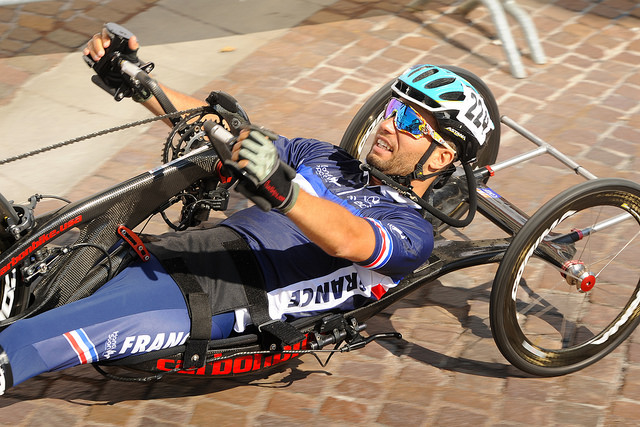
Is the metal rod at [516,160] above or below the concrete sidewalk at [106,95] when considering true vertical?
above

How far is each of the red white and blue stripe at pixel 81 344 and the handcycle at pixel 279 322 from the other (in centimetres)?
13

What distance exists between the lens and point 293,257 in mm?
3906

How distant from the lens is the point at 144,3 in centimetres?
774

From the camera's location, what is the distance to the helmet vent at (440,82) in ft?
13.0

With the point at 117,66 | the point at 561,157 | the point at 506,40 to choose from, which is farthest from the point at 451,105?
the point at 506,40

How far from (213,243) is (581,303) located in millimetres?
2069

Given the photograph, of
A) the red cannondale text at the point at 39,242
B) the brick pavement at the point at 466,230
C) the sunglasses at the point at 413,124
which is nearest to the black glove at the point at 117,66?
the red cannondale text at the point at 39,242

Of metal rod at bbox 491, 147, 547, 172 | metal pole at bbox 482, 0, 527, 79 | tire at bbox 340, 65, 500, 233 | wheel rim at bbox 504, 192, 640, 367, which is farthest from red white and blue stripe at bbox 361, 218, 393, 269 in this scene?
metal pole at bbox 482, 0, 527, 79

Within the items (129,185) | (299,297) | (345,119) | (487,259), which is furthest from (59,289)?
(345,119)

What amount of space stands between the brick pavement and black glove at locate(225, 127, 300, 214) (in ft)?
4.30

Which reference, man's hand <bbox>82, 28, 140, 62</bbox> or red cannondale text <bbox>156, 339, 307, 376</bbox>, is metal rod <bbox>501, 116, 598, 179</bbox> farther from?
man's hand <bbox>82, 28, 140, 62</bbox>

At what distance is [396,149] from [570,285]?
1.18 metres

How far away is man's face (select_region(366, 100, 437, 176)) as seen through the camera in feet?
13.2

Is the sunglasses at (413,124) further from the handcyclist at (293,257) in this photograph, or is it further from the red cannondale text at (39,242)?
the red cannondale text at (39,242)
